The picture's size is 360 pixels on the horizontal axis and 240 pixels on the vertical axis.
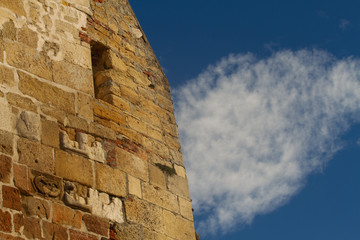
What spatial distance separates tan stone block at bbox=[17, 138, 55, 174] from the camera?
3691mm

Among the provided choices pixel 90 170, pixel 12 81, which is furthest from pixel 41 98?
pixel 90 170

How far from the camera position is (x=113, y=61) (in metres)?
5.27

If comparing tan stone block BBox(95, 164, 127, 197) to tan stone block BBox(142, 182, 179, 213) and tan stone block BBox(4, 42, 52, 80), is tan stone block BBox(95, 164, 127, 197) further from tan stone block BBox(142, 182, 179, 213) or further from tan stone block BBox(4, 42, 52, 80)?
tan stone block BBox(4, 42, 52, 80)

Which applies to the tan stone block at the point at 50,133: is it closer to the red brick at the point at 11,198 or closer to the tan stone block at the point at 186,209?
the red brick at the point at 11,198

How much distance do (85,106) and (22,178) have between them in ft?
3.45

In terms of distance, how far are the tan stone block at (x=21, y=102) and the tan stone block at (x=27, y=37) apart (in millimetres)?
552

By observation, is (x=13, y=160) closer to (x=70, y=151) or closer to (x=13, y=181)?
(x=13, y=181)

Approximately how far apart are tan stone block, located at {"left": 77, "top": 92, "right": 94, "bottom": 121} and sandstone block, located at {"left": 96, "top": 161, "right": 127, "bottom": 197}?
45 cm

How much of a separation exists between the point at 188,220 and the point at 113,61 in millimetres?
1654

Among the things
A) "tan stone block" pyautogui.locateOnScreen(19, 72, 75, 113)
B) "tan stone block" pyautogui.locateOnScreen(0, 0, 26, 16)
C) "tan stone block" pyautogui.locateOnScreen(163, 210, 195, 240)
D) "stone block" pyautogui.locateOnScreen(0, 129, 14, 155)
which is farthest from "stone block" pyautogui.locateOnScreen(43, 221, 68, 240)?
"tan stone block" pyautogui.locateOnScreen(0, 0, 26, 16)

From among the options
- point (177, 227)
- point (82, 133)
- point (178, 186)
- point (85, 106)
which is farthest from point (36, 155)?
point (178, 186)

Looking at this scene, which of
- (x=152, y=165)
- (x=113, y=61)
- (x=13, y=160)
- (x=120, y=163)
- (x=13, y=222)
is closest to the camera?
(x=13, y=222)

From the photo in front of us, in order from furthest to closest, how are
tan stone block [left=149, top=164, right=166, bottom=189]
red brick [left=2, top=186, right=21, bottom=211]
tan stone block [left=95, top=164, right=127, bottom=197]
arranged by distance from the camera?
1. tan stone block [left=149, top=164, right=166, bottom=189]
2. tan stone block [left=95, top=164, right=127, bottom=197]
3. red brick [left=2, top=186, right=21, bottom=211]

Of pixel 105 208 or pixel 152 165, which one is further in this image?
pixel 152 165
